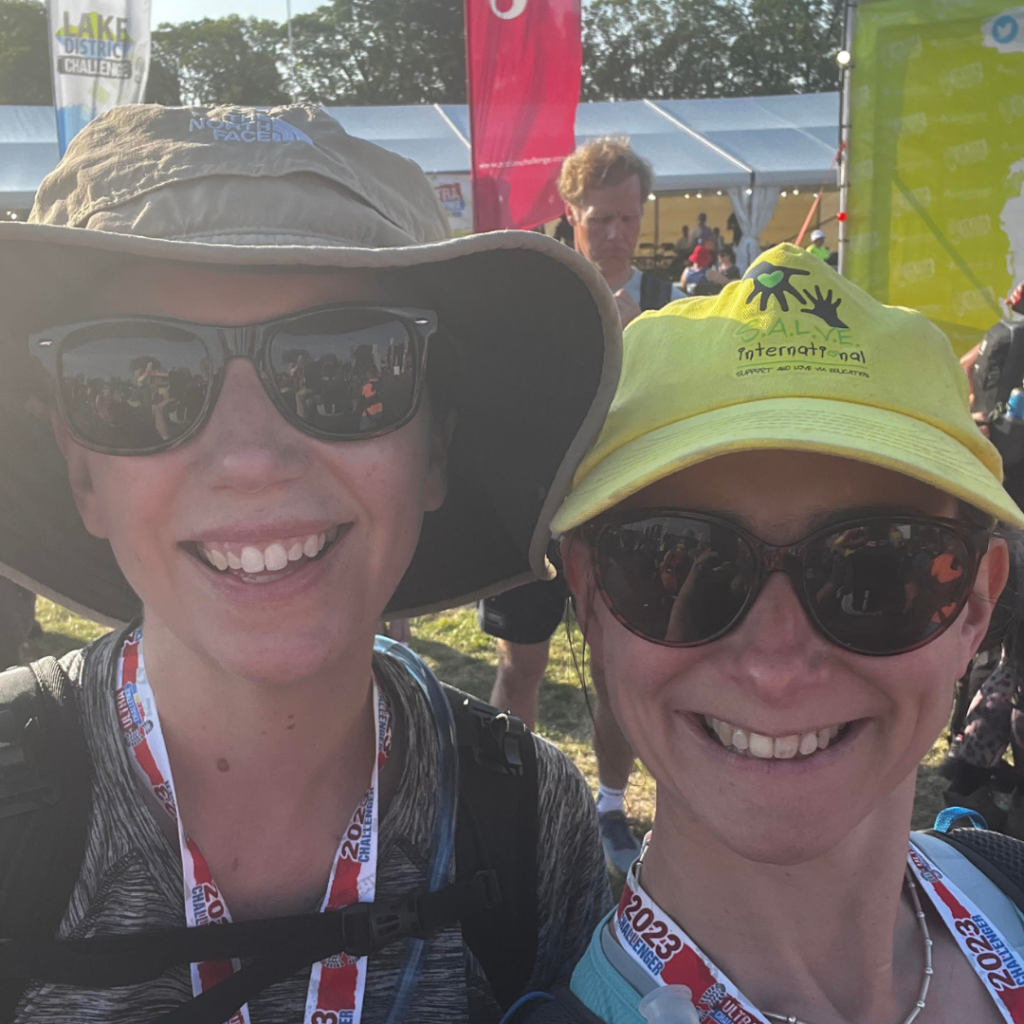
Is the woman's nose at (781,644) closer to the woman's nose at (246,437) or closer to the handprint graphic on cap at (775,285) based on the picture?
the handprint graphic on cap at (775,285)

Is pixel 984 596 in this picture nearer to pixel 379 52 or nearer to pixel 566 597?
pixel 566 597

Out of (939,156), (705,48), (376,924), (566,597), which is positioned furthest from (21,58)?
(376,924)

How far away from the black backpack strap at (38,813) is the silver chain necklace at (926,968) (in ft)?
3.26

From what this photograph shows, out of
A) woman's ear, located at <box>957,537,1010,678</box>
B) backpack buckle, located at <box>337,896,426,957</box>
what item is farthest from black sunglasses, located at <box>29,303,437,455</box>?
woman's ear, located at <box>957,537,1010,678</box>

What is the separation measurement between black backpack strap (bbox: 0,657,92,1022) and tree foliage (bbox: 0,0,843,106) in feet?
176

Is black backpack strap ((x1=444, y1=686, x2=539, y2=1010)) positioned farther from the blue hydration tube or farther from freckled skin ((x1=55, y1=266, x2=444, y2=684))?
freckled skin ((x1=55, y1=266, x2=444, y2=684))

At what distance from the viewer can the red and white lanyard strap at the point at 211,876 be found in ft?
4.47

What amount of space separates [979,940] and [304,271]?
4.37 feet

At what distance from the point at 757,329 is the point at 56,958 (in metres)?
1.28

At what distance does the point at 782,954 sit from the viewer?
1.24m

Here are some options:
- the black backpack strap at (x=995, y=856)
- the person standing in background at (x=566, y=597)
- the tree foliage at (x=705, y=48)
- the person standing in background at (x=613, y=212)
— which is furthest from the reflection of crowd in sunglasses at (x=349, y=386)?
the tree foliage at (x=705, y=48)

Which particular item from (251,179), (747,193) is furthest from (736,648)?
(747,193)

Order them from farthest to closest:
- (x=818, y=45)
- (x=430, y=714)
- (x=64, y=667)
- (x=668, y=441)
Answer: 1. (x=818, y=45)
2. (x=430, y=714)
3. (x=64, y=667)
4. (x=668, y=441)

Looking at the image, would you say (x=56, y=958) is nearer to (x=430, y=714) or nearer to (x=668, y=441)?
(x=430, y=714)
